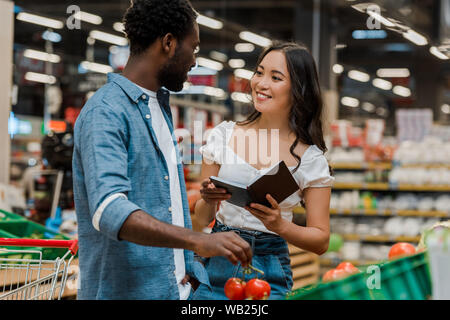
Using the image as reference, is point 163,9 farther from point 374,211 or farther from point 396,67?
point 396,67

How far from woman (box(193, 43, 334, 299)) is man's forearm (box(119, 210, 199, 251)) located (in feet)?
2.41

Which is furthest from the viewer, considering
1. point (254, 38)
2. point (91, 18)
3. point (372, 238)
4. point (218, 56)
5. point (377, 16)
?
point (218, 56)

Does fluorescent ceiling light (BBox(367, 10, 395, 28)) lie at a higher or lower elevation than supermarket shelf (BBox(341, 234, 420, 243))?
higher

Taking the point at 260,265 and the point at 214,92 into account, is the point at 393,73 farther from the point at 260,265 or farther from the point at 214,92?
the point at 260,265

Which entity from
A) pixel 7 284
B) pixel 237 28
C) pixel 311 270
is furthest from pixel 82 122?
pixel 237 28

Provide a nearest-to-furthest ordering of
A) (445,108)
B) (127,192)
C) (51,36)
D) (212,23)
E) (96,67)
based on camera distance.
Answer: (127,192) → (212,23) → (51,36) → (96,67) → (445,108)

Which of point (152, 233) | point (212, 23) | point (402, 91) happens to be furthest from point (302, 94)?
point (402, 91)

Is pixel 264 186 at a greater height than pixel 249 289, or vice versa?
pixel 264 186

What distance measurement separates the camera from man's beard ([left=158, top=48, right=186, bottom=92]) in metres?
1.76

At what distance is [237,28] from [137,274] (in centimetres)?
1112

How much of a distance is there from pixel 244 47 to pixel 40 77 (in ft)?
18.3

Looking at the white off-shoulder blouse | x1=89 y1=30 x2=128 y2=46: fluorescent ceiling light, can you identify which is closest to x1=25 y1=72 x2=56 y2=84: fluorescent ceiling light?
x1=89 y1=30 x2=128 y2=46: fluorescent ceiling light

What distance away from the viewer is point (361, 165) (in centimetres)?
748

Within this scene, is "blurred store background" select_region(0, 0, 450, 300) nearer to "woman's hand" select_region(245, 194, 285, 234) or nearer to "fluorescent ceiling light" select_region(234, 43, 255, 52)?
"fluorescent ceiling light" select_region(234, 43, 255, 52)
